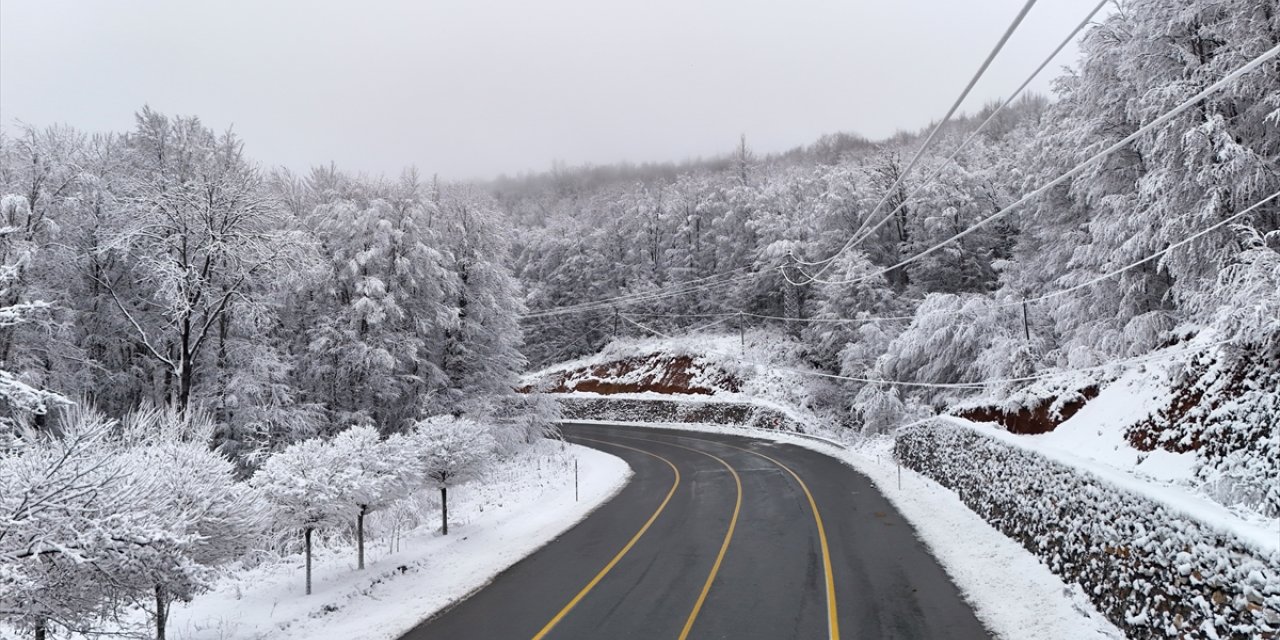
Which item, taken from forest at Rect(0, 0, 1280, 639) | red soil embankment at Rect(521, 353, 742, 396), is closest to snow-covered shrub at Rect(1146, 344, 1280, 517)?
forest at Rect(0, 0, 1280, 639)

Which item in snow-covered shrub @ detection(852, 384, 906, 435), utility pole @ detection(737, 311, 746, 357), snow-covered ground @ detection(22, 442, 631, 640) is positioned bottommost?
snow-covered ground @ detection(22, 442, 631, 640)

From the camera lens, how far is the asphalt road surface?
355 inches

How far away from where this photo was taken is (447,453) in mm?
15242

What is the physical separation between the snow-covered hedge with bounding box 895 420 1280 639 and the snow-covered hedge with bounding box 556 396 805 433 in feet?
82.5

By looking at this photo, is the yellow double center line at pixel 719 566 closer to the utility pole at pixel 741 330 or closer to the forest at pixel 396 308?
the forest at pixel 396 308

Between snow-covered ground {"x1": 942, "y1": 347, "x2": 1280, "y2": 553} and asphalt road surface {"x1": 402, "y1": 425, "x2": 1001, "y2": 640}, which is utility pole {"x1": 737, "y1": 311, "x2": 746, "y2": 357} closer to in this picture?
asphalt road surface {"x1": 402, "y1": 425, "x2": 1001, "y2": 640}

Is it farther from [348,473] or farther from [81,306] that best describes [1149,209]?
[81,306]

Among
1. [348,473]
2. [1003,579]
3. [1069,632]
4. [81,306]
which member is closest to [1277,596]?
[1069,632]

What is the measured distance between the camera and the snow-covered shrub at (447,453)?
49.1ft

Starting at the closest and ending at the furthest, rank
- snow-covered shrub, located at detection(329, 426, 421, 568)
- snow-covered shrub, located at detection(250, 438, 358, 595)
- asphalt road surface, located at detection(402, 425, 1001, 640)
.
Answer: asphalt road surface, located at detection(402, 425, 1001, 640), snow-covered shrub, located at detection(250, 438, 358, 595), snow-covered shrub, located at detection(329, 426, 421, 568)

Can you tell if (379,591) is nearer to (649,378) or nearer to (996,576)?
(996,576)

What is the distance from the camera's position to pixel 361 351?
2398cm

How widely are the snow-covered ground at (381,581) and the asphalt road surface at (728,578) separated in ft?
2.19

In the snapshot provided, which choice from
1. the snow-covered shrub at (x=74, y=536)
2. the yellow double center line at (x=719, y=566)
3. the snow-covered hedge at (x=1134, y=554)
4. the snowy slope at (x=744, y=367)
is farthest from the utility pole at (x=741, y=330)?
the snow-covered shrub at (x=74, y=536)
